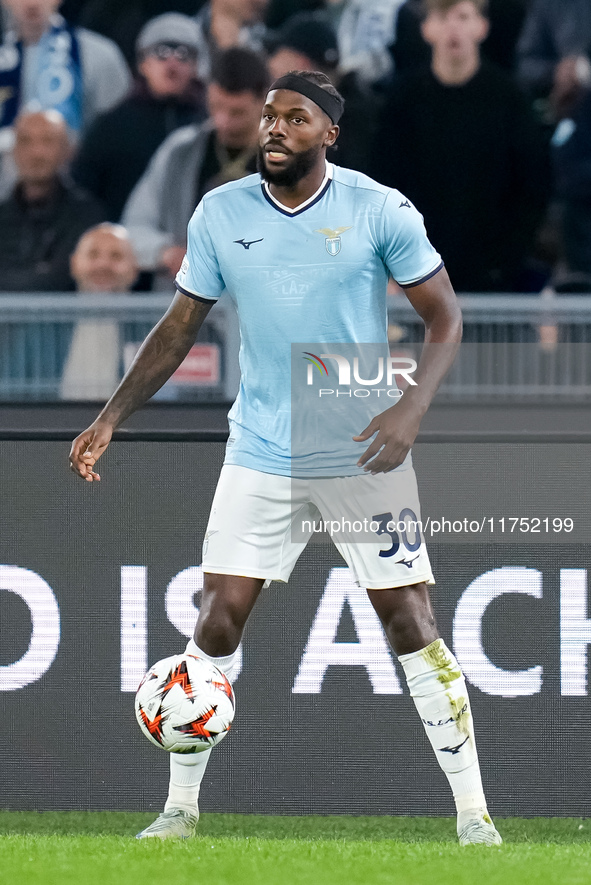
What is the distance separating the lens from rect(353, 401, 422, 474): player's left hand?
3508mm

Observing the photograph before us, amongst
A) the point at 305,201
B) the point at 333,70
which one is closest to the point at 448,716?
the point at 305,201

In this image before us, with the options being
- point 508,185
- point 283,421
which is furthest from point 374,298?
point 508,185

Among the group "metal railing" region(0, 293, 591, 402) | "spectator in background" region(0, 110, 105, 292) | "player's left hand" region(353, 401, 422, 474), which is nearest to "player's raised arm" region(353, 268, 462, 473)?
"player's left hand" region(353, 401, 422, 474)

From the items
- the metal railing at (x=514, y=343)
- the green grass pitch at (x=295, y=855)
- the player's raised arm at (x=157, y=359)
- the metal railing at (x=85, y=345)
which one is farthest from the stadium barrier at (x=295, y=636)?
the metal railing at (x=514, y=343)

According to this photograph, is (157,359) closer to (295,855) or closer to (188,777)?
(188,777)

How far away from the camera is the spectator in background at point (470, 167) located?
A: 23.0ft

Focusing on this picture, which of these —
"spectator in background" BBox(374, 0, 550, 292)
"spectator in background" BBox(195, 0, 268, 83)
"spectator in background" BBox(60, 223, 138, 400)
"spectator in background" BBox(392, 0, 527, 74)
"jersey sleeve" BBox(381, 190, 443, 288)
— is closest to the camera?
"jersey sleeve" BBox(381, 190, 443, 288)

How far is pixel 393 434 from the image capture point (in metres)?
3.51

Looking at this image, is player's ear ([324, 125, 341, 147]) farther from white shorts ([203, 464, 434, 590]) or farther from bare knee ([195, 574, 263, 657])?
bare knee ([195, 574, 263, 657])

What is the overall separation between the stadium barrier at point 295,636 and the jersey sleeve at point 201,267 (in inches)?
19.5

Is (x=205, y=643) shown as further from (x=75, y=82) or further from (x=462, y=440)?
(x=75, y=82)

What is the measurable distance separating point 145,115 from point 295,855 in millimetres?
5266

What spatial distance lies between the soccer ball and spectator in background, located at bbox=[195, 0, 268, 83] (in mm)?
4883

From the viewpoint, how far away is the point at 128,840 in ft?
11.7
